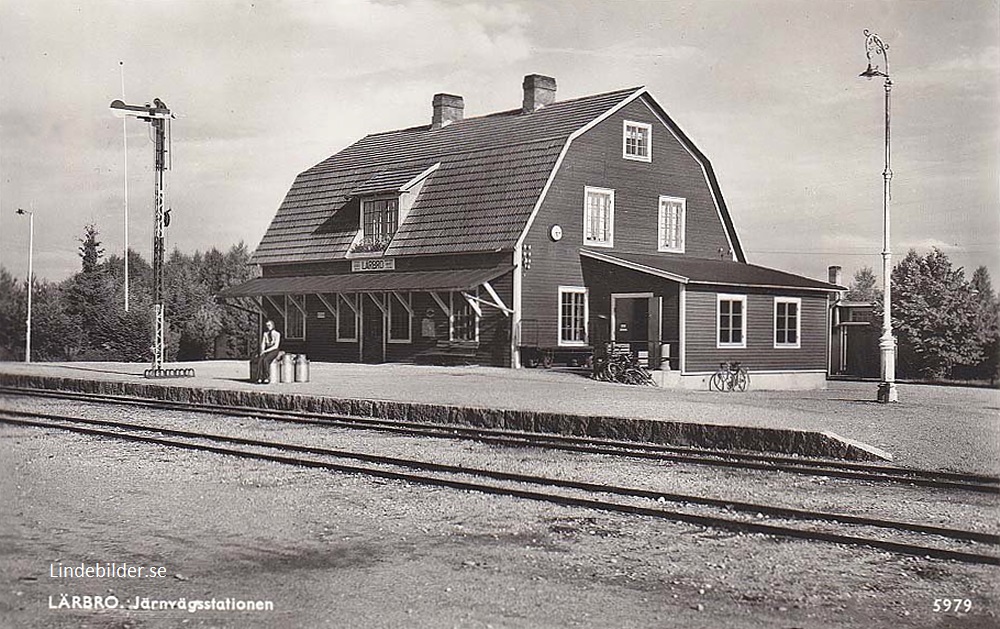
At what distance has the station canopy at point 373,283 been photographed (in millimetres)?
22953

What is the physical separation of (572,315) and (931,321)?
1032cm

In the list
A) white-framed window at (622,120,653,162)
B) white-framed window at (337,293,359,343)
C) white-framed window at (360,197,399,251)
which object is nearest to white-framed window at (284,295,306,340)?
white-framed window at (337,293,359,343)

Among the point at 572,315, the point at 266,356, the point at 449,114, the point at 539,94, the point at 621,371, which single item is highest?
the point at 539,94

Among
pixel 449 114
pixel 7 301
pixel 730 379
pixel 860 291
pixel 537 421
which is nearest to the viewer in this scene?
pixel 7 301

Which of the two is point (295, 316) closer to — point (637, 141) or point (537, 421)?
point (637, 141)

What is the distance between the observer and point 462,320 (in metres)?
24.0

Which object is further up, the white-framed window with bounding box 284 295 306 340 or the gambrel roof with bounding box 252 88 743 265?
the gambrel roof with bounding box 252 88 743 265

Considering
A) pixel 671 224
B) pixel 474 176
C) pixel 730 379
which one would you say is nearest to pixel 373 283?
pixel 474 176

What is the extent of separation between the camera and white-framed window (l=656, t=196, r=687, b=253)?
2573 cm

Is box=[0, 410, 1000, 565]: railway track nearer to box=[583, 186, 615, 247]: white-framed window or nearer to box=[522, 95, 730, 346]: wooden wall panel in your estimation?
box=[522, 95, 730, 346]: wooden wall panel

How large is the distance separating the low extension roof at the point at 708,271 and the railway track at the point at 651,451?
9797mm

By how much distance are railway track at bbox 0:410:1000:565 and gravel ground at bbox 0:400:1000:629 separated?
0.12 m

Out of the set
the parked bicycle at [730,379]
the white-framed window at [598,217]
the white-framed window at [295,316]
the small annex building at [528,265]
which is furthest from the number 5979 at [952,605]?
the white-framed window at [295,316]

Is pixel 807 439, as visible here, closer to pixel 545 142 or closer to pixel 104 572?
pixel 104 572
